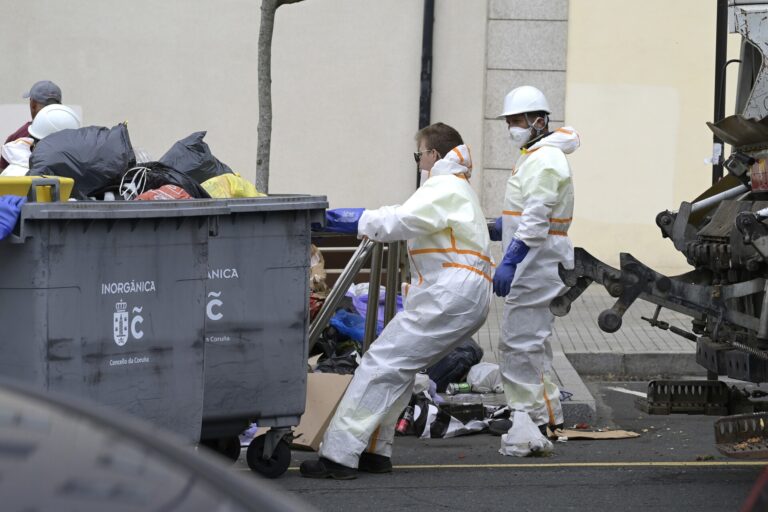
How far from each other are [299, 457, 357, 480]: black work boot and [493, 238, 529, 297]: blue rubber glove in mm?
1232

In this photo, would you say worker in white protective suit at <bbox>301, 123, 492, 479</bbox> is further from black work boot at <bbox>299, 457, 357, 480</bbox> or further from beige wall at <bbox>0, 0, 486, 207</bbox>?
beige wall at <bbox>0, 0, 486, 207</bbox>

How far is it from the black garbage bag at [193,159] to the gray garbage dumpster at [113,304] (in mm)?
1690

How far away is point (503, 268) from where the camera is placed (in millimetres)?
6898

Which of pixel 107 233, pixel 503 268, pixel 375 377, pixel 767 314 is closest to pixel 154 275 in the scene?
pixel 107 233

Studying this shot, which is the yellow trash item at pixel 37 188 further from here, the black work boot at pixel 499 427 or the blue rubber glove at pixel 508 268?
the black work boot at pixel 499 427

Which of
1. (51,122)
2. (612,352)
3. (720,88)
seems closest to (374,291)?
(51,122)

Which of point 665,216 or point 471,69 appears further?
point 471,69

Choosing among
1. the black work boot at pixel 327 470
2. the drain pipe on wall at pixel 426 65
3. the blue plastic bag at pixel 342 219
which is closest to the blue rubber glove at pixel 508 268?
the blue plastic bag at pixel 342 219

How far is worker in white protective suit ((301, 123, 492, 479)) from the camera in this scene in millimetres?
6227

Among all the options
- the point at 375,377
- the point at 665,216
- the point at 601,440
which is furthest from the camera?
the point at 601,440

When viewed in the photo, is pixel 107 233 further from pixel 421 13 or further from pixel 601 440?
pixel 421 13

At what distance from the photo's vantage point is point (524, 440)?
673 centimetres

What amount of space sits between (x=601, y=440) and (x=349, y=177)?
629 cm

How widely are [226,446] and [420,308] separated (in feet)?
3.68
